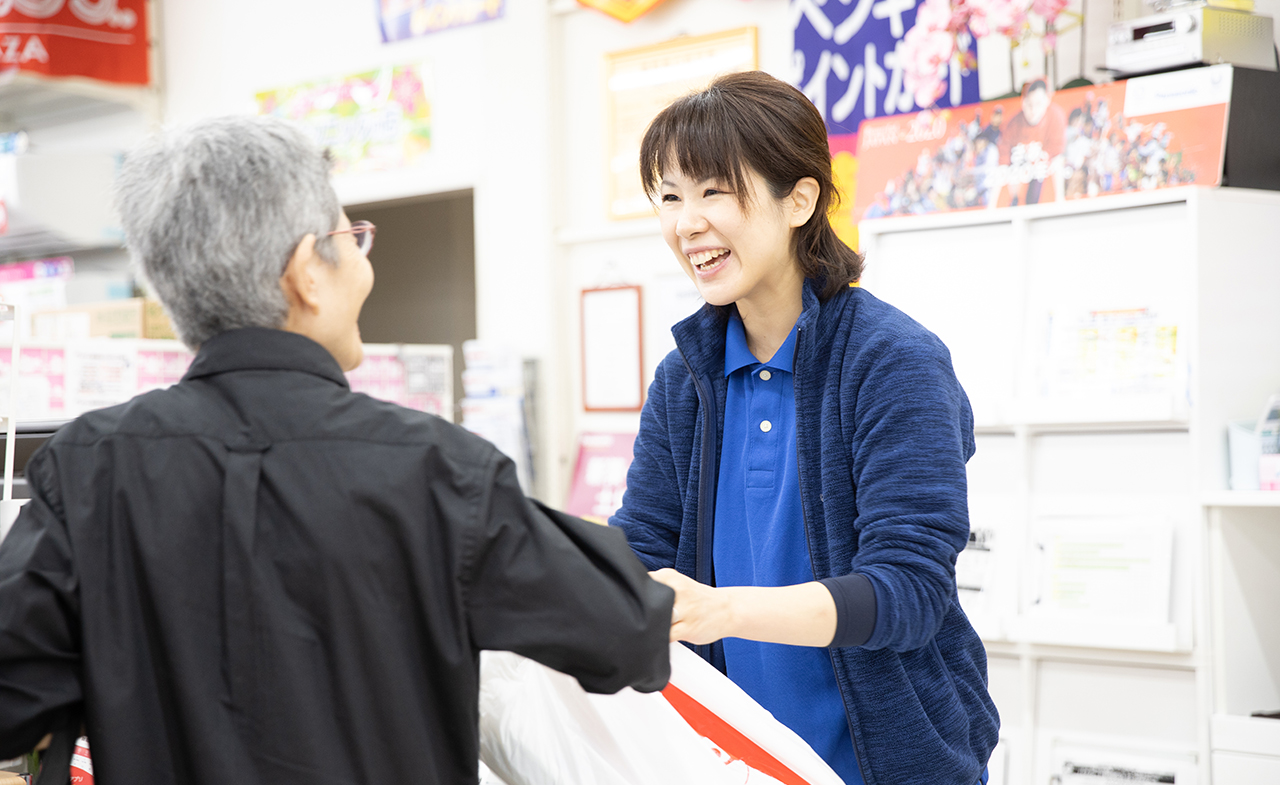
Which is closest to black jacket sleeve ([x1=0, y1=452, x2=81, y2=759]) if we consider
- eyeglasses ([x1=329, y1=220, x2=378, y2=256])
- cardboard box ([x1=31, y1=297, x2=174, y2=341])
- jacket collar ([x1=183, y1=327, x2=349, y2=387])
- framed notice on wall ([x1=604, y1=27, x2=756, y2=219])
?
jacket collar ([x1=183, y1=327, x2=349, y2=387])

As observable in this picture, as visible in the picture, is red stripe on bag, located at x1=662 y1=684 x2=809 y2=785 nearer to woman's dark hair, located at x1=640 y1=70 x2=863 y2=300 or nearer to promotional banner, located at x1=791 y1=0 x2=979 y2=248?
woman's dark hair, located at x1=640 y1=70 x2=863 y2=300

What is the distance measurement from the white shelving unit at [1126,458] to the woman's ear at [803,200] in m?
1.66

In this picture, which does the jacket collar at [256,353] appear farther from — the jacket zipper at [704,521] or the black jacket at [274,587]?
the jacket zipper at [704,521]

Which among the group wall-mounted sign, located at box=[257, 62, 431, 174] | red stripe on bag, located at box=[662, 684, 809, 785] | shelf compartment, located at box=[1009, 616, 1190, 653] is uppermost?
wall-mounted sign, located at box=[257, 62, 431, 174]

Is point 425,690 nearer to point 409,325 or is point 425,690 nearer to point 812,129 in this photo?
point 812,129

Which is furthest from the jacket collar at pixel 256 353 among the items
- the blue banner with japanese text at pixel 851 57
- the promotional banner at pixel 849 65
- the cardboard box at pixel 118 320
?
the cardboard box at pixel 118 320

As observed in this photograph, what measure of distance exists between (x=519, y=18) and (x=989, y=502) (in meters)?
3.14

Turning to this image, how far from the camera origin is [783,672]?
146 centimetres

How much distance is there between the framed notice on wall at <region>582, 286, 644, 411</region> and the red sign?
129 inches

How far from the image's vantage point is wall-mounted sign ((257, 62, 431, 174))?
547 cm

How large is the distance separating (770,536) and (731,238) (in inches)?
15.6

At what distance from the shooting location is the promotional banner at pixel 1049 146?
2932mm

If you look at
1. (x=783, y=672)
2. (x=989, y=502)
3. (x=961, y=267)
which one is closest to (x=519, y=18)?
(x=961, y=267)

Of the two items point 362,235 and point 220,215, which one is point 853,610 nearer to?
point 362,235
